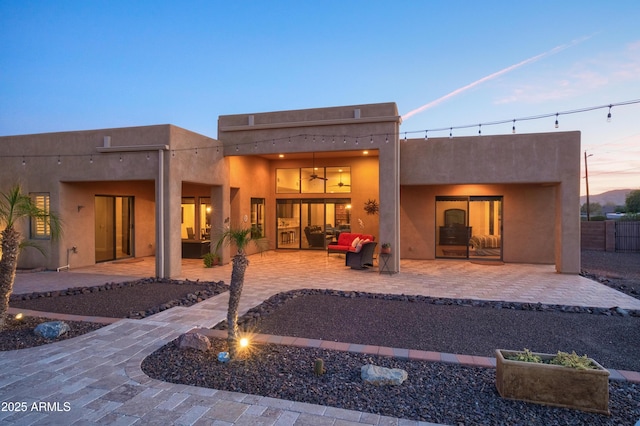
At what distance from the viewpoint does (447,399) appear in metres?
2.82

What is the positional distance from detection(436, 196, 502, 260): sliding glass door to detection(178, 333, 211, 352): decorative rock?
31.8 ft

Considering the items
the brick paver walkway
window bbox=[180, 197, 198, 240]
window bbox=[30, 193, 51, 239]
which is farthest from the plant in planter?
window bbox=[30, 193, 51, 239]

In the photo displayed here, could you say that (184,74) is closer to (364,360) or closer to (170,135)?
(170,135)

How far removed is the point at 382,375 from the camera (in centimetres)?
309

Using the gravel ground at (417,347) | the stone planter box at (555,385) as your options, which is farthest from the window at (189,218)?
the stone planter box at (555,385)

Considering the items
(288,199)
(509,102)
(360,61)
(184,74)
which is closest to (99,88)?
(184,74)

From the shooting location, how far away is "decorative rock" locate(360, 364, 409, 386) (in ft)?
10.0

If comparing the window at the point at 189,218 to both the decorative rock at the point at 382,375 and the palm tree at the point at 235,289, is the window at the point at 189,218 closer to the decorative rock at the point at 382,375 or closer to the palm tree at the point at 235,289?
the palm tree at the point at 235,289

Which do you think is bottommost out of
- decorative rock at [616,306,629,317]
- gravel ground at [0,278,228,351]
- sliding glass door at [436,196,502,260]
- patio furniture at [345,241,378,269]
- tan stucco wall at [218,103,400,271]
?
decorative rock at [616,306,629,317]

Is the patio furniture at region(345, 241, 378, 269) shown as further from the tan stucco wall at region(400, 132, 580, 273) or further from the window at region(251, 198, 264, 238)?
the window at region(251, 198, 264, 238)

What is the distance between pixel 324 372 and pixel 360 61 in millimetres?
10925

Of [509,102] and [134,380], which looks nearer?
[134,380]

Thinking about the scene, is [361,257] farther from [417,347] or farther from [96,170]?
[96,170]

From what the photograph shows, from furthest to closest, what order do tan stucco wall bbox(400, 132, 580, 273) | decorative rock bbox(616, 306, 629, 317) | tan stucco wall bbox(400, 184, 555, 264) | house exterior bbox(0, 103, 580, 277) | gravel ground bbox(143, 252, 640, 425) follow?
tan stucco wall bbox(400, 184, 555, 264), tan stucco wall bbox(400, 132, 580, 273), house exterior bbox(0, 103, 580, 277), decorative rock bbox(616, 306, 629, 317), gravel ground bbox(143, 252, 640, 425)
